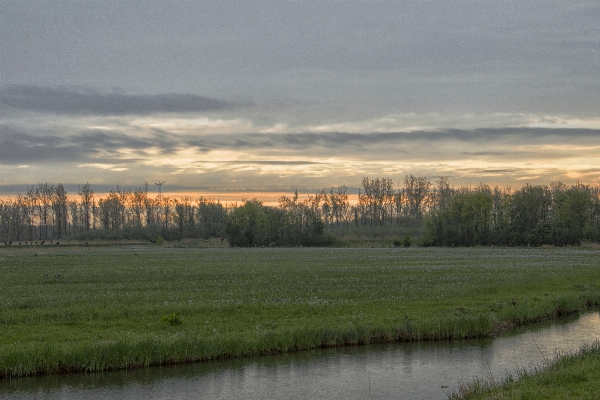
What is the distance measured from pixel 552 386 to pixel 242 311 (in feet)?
59.1

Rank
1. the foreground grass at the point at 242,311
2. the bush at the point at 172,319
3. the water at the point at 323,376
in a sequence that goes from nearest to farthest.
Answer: the water at the point at 323,376, the foreground grass at the point at 242,311, the bush at the point at 172,319

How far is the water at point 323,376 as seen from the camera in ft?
60.8

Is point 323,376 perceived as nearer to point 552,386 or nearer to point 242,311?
point 552,386

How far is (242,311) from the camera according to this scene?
99.9 ft

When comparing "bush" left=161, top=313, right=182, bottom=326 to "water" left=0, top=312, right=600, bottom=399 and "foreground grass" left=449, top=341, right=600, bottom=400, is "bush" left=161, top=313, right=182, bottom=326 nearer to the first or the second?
"water" left=0, top=312, right=600, bottom=399

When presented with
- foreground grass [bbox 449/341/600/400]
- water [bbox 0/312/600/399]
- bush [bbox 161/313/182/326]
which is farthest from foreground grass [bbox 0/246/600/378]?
foreground grass [bbox 449/341/600/400]

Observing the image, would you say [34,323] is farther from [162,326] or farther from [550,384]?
[550,384]

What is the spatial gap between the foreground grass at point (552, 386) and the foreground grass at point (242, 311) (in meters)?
9.37

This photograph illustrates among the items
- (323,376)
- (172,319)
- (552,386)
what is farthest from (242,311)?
(552,386)

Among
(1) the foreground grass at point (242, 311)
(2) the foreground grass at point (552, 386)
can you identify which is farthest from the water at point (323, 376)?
(2) the foreground grass at point (552, 386)

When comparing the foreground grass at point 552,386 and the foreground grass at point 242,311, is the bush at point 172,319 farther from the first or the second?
the foreground grass at point 552,386

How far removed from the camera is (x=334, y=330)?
26.0 m

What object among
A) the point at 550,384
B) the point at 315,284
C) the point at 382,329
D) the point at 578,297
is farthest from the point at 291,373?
the point at 578,297

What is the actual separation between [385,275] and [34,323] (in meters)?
31.3
